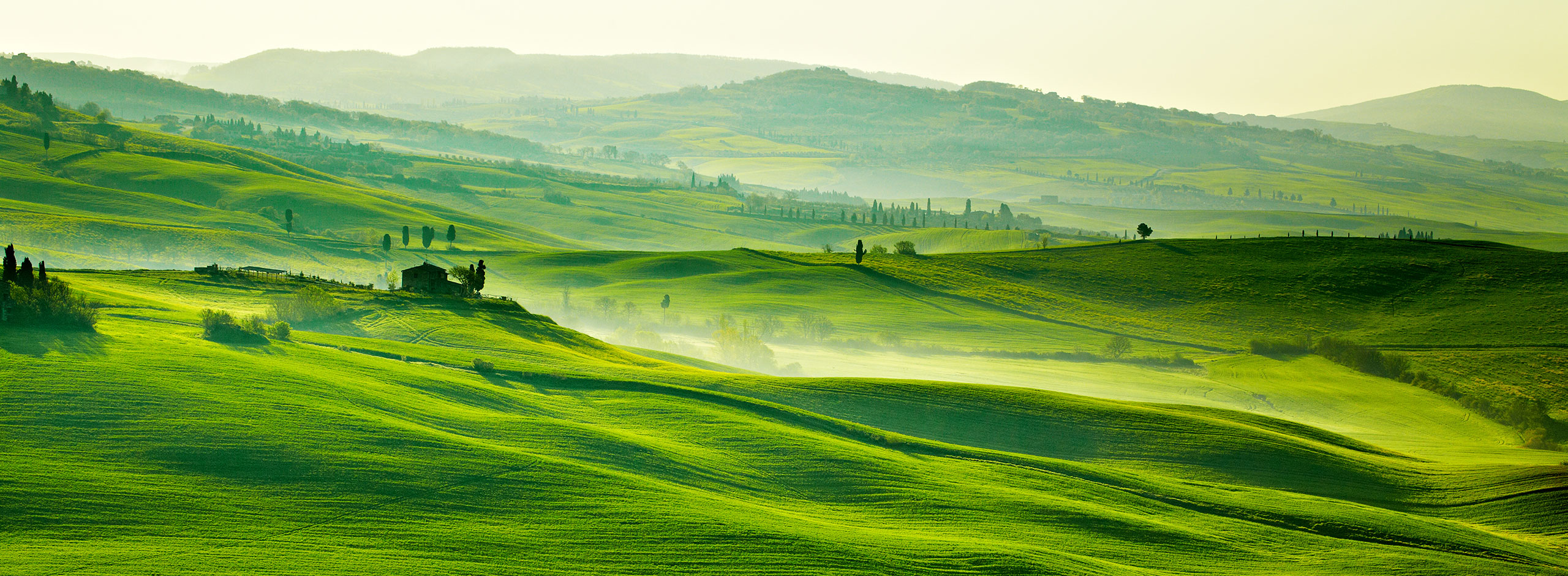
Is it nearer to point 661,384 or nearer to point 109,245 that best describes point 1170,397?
point 661,384

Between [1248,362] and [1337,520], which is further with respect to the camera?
[1248,362]

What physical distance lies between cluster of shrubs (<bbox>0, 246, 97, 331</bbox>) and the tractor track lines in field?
29201 mm

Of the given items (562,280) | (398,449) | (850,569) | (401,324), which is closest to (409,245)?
(562,280)

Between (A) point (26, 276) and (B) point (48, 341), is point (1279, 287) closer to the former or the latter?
(A) point (26, 276)

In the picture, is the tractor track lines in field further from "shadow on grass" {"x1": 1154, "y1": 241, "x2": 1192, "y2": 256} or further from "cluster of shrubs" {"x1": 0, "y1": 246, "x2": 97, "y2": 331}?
"shadow on grass" {"x1": 1154, "y1": 241, "x2": 1192, "y2": 256}

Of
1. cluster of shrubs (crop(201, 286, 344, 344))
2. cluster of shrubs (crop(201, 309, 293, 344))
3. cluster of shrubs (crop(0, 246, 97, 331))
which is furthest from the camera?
cluster of shrubs (crop(201, 286, 344, 344))

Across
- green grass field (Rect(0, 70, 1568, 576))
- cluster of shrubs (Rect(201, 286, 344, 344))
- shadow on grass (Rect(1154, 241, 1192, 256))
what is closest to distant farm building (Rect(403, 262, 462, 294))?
green grass field (Rect(0, 70, 1568, 576))

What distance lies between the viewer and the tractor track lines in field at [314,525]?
117ft

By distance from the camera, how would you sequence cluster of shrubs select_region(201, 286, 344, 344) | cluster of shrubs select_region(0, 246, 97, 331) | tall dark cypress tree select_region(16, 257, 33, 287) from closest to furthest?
1. cluster of shrubs select_region(0, 246, 97, 331)
2. tall dark cypress tree select_region(16, 257, 33, 287)
3. cluster of shrubs select_region(201, 286, 344, 344)

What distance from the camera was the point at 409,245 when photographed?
19838 cm

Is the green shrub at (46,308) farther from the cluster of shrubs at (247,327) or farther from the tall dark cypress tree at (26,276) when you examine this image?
the cluster of shrubs at (247,327)

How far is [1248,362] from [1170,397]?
961 inches

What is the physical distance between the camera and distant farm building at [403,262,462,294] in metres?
106

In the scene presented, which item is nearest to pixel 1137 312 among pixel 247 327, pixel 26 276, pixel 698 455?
pixel 698 455
